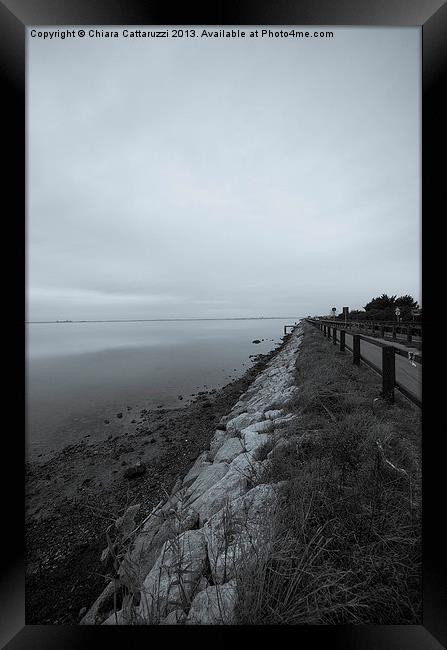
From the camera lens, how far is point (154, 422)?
870 cm

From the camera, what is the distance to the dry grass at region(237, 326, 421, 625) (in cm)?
136

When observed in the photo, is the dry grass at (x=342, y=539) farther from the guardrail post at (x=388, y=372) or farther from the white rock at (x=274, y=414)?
the white rock at (x=274, y=414)

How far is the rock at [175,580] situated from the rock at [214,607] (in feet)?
0.25

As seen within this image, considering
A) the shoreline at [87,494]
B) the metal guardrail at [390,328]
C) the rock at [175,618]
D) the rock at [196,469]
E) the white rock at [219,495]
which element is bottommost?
the shoreline at [87,494]

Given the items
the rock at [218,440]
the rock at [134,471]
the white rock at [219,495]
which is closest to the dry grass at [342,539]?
the white rock at [219,495]

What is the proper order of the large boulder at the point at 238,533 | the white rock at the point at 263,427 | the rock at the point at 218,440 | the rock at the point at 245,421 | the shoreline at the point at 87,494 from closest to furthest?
the large boulder at the point at 238,533 < the shoreline at the point at 87,494 < the white rock at the point at 263,427 < the rock at the point at 218,440 < the rock at the point at 245,421

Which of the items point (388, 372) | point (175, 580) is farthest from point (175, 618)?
point (388, 372)

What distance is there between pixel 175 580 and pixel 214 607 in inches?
13.7

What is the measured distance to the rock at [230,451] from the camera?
158 inches

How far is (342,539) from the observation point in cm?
161
